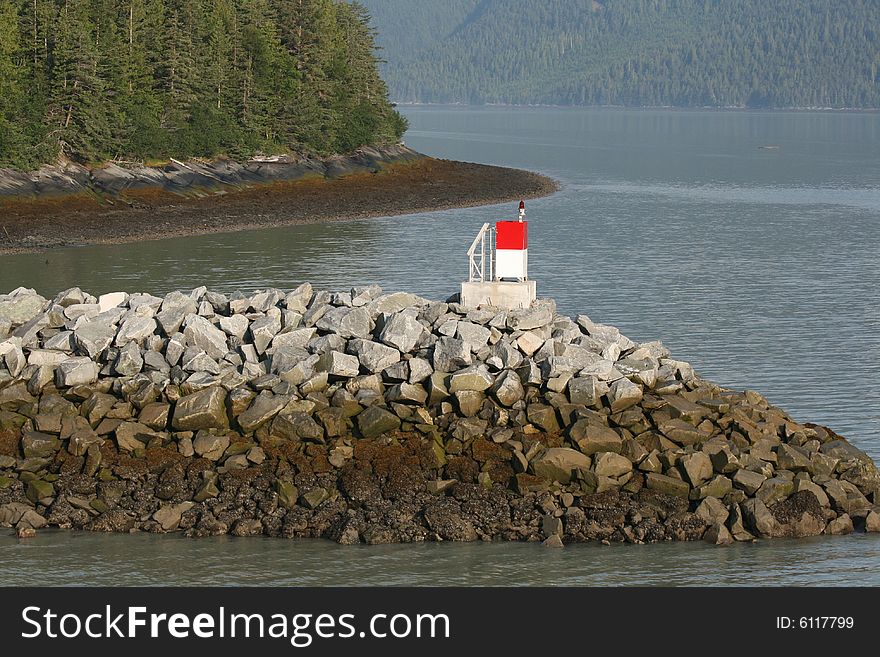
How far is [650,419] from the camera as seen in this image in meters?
16.0

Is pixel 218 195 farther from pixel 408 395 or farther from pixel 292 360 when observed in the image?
pixel 408 395

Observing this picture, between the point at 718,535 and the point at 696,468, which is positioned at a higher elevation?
the point at 696,468

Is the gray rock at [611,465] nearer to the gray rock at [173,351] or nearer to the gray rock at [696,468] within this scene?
the gray rock at [696,468]

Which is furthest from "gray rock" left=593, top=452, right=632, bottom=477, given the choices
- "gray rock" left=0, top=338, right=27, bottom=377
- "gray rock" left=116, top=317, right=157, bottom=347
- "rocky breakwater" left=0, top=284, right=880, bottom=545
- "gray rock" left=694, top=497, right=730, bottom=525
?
"gray rock" left=0, top=338, right=27, bottom=377

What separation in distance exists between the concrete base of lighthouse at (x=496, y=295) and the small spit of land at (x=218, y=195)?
2482cm

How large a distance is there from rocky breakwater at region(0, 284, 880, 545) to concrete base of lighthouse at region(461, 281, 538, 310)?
34 centimetres

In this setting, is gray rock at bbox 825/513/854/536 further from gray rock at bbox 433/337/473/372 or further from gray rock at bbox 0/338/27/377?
gray rock at bbox 0/338/27/377

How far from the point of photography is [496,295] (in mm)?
18844

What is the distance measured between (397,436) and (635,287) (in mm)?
18963

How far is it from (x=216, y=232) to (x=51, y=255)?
817 cm

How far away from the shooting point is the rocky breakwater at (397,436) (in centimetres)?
→ 1459

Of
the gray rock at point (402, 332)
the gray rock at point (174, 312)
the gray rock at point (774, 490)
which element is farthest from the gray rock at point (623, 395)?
the gray rock at point (174, 312)

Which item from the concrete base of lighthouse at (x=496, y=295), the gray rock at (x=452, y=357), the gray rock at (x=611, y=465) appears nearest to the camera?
the gray rock at (x=611, y=465)

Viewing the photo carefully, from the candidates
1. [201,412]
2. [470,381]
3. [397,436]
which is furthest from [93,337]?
[470,381]
